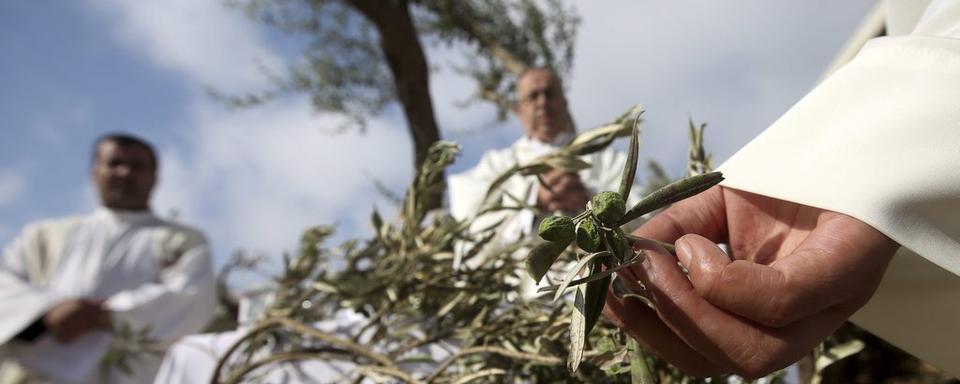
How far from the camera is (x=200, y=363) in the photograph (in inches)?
60.4

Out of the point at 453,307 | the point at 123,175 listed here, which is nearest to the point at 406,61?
the point at 123,175

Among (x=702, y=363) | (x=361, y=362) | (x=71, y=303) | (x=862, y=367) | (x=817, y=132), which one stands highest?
(x=817, y=132)

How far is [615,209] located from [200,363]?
54.1 inches

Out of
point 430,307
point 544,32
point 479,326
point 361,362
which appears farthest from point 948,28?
point 544,32

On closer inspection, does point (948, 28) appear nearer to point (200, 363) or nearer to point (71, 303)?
point (200, 363)

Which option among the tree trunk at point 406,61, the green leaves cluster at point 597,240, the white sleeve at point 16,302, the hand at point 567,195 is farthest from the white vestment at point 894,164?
the tree trunk at point 406,61

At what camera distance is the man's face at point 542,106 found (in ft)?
9.93

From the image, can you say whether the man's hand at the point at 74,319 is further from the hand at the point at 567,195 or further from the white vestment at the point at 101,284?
the hand at the point at 567,195

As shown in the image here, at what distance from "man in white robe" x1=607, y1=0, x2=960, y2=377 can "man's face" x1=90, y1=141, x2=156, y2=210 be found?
3475mm

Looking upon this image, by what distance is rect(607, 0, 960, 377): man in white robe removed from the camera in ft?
1.27

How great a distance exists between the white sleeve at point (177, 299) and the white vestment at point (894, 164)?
275 cm

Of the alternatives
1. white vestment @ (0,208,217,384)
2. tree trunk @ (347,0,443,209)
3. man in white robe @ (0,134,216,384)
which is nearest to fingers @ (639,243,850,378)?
man in white robe @ (0,134,216,384)

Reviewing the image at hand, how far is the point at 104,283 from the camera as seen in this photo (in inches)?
131

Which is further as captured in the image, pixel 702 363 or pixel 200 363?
pixel 200 363
